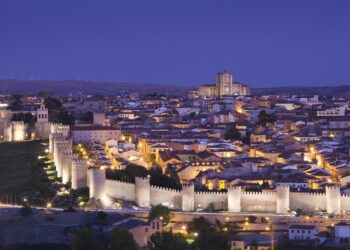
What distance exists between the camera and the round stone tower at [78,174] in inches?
770

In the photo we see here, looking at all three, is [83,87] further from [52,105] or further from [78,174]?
[78,174]

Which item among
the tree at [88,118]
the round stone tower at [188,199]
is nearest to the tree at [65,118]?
the tree at [88,118]

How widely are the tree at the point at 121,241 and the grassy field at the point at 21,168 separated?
6.97 metres

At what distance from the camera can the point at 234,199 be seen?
58.2 ft

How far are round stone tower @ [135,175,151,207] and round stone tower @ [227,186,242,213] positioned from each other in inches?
71.3

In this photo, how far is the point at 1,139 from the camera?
31859mm

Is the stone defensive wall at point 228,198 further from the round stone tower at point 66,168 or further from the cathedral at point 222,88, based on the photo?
the cathedral at point 222,88

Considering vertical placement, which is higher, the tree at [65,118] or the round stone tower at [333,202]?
the tree at [65,118]

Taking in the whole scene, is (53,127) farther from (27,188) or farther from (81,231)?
(81,231)

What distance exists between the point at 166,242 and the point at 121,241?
0.78 m

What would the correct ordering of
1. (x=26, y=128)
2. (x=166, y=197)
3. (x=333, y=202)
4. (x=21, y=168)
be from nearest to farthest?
(x=333, y=202) → (x=166, y=197) → (x=21, y=168) → (x=26, y=128)

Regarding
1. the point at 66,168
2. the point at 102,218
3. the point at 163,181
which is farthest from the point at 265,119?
the point at 102,218

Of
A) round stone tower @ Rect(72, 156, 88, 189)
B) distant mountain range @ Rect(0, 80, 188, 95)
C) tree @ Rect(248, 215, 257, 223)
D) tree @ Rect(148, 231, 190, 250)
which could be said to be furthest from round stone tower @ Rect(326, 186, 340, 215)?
distant mountain range @ Rect(0, 80, 188, 95)

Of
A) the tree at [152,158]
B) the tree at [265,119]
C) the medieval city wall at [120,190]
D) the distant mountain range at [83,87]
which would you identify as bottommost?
the medieval city wall at [120,190]
